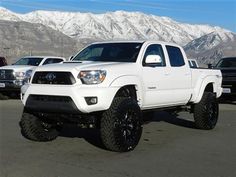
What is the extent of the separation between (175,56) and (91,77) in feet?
9.60

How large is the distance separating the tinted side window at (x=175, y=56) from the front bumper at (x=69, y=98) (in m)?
2.35

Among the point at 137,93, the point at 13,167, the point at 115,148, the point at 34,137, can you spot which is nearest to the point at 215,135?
the point at 137,93

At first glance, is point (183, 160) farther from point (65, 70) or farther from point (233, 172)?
point (65, 70)

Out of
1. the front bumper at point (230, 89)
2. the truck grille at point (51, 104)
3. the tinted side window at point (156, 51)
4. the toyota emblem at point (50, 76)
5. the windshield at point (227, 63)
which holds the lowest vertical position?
the front bumper at point (230, 89)

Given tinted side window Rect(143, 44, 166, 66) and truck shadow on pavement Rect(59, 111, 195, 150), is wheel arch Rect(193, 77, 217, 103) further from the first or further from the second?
tinted side window Rect(143, 44, 166, 66)

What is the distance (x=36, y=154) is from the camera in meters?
7.44

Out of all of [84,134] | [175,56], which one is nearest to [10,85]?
[84,134]

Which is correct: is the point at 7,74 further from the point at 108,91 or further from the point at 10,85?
the point at 108,91

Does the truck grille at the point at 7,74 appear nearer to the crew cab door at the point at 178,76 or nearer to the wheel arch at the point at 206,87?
the wheel arch at the point at 206,87

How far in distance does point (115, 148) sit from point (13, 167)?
5.77 feet

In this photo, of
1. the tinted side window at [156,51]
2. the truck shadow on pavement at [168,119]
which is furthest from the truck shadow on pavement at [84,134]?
the tinted side window at [156,51]

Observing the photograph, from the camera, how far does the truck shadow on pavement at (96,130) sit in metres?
8.90

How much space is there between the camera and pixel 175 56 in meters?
9.92

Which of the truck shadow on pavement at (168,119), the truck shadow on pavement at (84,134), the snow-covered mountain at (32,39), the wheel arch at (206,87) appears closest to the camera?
the truck shadow on pavement at (84,134)
